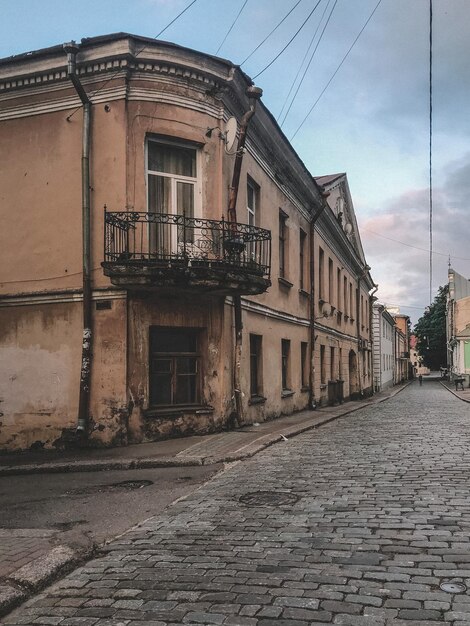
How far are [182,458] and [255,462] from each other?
115 cm

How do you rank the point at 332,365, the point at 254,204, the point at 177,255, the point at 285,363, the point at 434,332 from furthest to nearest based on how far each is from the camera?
the point at 434,332 → the point at 332,365 → the point at 285,363 → the point at 254,204 → the point at 177,255

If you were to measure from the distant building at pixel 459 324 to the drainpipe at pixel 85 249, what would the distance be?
1465 inches

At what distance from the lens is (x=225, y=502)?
6574mm

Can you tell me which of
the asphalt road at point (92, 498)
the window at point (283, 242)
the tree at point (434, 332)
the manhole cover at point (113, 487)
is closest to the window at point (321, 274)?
the window at point (283, 242)

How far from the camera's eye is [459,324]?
185 feet

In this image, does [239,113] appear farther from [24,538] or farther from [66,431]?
[24,538]

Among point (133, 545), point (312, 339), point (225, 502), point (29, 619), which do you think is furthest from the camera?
point (312, 339)

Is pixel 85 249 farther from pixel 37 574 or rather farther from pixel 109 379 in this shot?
pixel 37 574

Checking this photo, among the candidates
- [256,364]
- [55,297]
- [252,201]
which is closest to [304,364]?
[256,364]

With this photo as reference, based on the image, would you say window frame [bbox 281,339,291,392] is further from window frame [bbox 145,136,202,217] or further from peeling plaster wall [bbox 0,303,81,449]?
peeling plaster wall [bbox 0,303,81,449]

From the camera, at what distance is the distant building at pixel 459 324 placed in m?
43.6

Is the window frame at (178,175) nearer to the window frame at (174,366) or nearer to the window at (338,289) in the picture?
the window frame at (174,366)

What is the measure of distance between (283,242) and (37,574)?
14371 mm

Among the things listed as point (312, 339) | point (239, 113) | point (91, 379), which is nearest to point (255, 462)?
point (91, 379)
